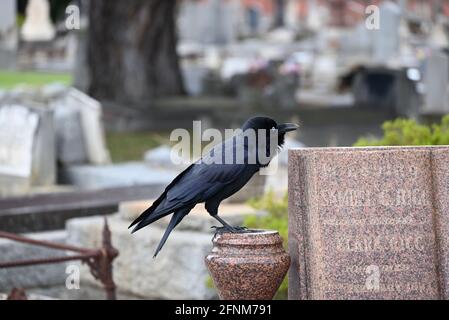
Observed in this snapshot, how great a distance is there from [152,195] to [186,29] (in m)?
44.8

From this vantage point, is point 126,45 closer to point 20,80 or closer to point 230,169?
point 20,80

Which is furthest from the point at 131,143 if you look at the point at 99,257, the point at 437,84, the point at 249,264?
the point at 249,264

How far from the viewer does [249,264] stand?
22.3 feet

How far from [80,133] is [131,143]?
357cm

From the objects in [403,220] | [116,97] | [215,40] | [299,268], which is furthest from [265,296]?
[215,40]

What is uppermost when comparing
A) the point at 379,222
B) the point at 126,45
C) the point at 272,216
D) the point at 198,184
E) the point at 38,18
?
the point at 38,18

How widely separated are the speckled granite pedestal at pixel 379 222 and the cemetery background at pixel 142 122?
2183mm

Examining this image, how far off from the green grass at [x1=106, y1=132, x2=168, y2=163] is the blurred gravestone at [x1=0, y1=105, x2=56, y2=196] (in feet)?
10.9

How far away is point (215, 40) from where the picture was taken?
54.8 m

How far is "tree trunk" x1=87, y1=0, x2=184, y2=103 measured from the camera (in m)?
22.9

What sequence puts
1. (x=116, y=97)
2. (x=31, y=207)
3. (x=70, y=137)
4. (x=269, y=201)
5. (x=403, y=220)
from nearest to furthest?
(x=403, y=220) < (x=269, y=201) < (x=31, y=207) < (x=70, y=137) < (x=116, y=97)

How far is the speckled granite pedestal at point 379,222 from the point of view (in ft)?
22.1

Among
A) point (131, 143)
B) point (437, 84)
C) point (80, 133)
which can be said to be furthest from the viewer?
point (131, 143)

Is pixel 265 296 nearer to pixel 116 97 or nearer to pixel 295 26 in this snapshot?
pixel 116 97
